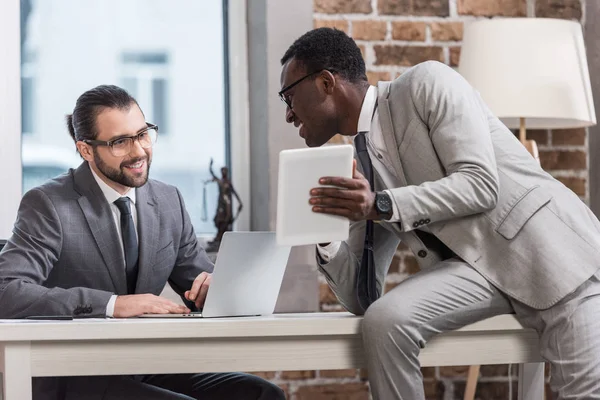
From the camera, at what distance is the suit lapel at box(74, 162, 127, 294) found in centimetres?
225

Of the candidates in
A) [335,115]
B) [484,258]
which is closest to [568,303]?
[484,258]

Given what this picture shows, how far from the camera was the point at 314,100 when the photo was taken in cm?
205

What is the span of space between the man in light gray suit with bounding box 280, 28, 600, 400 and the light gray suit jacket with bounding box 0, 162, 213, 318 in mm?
534

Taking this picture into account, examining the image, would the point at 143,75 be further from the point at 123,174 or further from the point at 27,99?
the point at 123,174

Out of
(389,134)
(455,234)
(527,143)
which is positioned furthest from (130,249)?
(527,143)

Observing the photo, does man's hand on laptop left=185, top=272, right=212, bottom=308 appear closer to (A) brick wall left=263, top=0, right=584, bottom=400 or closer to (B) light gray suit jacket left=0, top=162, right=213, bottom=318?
(B) light gray suit jacket left=0, top=162, right=213, bottom=318

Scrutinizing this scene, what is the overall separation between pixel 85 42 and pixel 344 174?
1.86m

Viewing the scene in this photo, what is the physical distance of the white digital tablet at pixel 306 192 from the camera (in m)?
1.64

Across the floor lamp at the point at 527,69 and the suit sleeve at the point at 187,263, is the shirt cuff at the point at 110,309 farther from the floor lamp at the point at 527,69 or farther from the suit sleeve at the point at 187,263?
the floor lamp at the point at 527,69

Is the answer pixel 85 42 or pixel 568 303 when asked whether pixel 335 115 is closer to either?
pixel 568 303

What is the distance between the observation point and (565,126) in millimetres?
3066

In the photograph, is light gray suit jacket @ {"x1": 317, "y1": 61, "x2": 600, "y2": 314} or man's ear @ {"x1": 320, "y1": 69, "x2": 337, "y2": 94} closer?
light gray suit jacket @ {"x1": 317, "y1": 61, "x2": 600, "y2": 314}

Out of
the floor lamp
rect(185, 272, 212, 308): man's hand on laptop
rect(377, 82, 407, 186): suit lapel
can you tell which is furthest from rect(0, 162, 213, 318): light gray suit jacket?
the floor lamp

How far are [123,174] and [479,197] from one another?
0.95 metres
